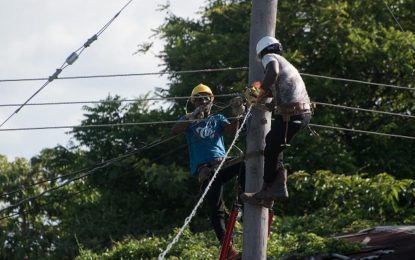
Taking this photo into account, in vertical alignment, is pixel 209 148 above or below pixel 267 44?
below

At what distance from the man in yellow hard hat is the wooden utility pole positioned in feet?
3.26

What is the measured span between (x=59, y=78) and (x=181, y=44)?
12240 mm

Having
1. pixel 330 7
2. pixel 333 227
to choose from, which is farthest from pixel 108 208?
pixel 333 227

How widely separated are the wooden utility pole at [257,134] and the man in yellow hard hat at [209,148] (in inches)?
39.1

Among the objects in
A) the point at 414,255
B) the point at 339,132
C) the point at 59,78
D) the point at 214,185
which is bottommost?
the point at 414,255

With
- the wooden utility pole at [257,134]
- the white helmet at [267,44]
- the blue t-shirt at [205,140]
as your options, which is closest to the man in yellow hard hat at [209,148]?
the blue t-shirt at [205,140]

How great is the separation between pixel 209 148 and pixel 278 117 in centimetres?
159

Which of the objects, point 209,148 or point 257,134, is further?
point 209,148

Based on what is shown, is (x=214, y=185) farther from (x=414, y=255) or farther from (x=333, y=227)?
(x=333, y=227)

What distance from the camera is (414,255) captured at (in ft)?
36.0

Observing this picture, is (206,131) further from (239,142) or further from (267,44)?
(239,142)

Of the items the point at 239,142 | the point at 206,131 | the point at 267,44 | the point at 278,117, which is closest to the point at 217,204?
the point at 206,131

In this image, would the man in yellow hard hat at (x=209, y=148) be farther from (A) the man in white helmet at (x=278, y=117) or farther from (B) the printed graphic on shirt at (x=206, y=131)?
(A) the man in white helmet at (x=278, y=117)

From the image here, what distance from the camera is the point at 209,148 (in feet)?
37.4
